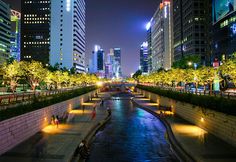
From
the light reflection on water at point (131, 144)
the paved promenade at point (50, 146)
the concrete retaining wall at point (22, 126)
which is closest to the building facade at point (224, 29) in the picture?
the light reflection on water at point (131, 144)

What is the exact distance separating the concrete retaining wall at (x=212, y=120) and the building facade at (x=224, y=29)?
243 feet

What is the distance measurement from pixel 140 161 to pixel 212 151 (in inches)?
222

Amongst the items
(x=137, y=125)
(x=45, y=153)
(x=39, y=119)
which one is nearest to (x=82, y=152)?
(x=45, y=153)

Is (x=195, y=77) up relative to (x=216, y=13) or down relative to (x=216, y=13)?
down

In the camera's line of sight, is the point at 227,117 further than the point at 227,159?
Yes

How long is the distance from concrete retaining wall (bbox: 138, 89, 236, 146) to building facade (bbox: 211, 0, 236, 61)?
74089mm

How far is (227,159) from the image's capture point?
66.4 feet

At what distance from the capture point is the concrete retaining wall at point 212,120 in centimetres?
2477

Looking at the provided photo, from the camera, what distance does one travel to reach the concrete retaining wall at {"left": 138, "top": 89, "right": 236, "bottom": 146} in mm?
24766

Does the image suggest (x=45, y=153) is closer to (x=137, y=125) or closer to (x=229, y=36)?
(x=137, y=125)

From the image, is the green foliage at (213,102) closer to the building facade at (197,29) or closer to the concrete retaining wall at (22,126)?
the concrete retaining wall at (22,126)

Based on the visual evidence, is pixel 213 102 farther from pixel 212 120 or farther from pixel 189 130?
pixel 189 130

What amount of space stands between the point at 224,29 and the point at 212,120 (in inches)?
3965

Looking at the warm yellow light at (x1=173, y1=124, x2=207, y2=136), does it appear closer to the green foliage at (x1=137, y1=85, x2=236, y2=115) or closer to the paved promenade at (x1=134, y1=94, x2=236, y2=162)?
the paved promenade at (x1=134, y1=94, x2=236, y2=162)
